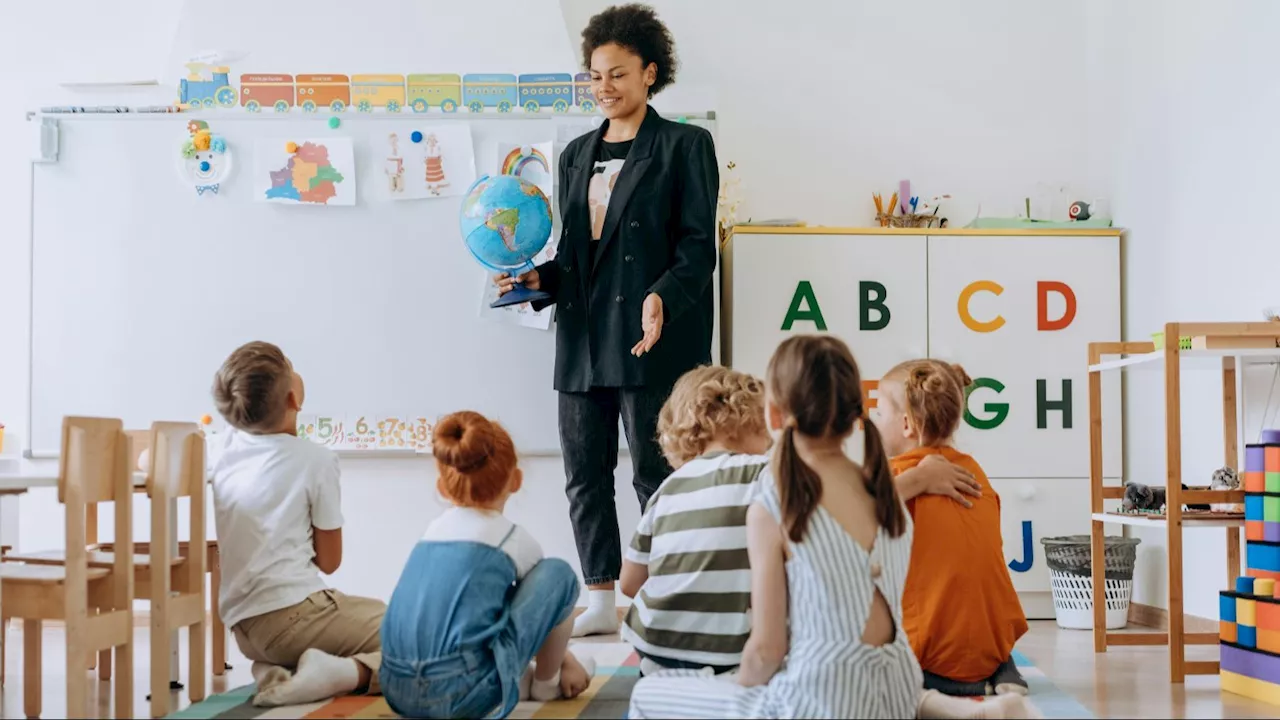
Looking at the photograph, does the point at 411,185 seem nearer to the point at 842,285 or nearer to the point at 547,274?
the point at 547,274

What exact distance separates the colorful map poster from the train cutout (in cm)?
11

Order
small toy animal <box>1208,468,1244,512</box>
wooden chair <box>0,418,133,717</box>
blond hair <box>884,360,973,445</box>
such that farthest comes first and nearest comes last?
small toy animal <box>1208,468,1244,512</box> < blond hair <box>884,360,973,445</box> < wooden chair <box>0,418,133,717</box>

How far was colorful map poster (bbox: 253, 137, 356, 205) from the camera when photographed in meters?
3.66

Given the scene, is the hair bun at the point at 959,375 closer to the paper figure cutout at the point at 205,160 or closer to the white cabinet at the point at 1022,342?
the white cabinet at the point at 1022,342

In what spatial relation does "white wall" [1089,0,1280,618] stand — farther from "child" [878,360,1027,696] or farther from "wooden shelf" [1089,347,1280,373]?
"child" [878,360,1027,696]

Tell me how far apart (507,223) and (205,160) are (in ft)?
3.67

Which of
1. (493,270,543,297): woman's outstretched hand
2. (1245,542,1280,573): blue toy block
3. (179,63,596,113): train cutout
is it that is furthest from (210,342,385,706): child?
(1245,542,1280,573): blue toy block

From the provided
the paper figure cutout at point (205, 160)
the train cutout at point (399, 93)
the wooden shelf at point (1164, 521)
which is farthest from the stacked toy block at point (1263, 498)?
the paper figure cutout at point (205, 160)

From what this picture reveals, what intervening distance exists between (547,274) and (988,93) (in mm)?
1727

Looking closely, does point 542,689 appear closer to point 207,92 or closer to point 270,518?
point 270,518

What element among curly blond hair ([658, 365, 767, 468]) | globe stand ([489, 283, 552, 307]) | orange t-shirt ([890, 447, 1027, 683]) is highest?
globe stand ([489, 283, 552, 307])

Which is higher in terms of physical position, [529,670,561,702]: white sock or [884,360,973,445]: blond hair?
[884,360,973,445]: blond hair

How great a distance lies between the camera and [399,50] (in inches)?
153

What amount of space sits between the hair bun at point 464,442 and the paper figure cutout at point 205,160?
6.18 feet
